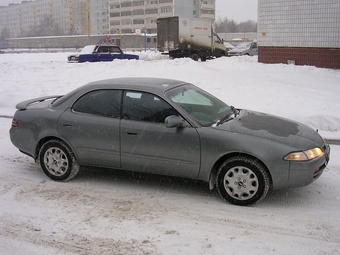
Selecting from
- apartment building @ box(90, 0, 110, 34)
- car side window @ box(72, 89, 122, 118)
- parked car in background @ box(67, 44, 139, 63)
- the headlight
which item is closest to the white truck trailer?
parked car in background @ box(67, 44, 139, 63)

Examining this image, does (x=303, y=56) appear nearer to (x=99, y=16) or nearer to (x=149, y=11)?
(x=149, y=11)

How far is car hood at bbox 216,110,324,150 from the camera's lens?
15.5 feet

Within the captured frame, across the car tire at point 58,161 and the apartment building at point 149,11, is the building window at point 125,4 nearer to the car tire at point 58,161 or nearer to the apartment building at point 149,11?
the apartment building at point 149,11

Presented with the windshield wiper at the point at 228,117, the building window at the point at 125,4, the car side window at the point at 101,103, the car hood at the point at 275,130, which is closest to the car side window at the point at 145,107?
the car side window at the point at 101,103

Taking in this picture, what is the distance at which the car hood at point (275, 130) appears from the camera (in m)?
4.72

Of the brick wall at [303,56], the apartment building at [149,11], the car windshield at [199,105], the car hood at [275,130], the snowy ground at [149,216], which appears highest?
the apartment building at [149,11]

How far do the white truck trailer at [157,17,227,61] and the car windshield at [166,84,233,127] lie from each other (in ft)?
76.9

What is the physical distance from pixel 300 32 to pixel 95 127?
53.7 ft

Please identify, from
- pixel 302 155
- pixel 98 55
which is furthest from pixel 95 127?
pixel 98 55

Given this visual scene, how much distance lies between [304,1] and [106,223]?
17.7m

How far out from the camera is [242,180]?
4.66 m

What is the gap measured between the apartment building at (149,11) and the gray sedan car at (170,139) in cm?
9826

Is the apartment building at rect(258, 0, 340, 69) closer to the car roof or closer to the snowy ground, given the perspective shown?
the snowy ground

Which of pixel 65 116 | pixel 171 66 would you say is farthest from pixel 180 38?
pixel 65 116
